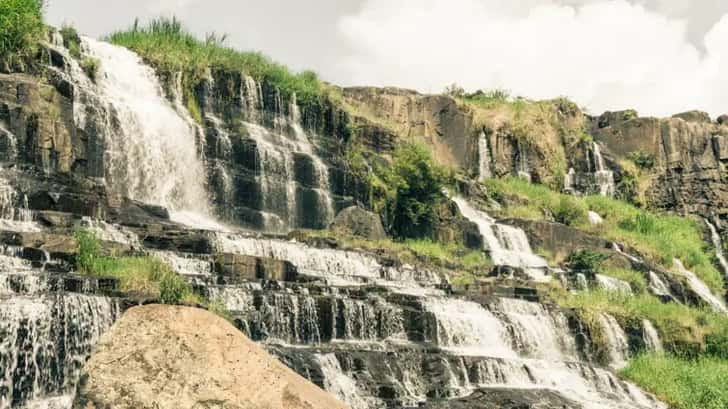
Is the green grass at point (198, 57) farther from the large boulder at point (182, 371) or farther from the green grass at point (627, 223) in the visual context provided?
the large boulder at point (182, 371)

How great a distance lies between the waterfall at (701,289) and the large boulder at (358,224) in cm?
1404

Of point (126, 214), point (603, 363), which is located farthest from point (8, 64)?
point (603, 363)

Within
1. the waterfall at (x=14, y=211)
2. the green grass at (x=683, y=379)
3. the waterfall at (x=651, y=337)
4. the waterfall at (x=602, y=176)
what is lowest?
the green grass at (x=683, y=379)

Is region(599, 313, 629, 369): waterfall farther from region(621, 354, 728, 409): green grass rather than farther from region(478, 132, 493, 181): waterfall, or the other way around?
region(478, 132, 493, 181): waterfall

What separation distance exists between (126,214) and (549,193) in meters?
27.8

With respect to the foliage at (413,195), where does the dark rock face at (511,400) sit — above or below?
below

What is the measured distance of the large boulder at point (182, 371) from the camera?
779cm

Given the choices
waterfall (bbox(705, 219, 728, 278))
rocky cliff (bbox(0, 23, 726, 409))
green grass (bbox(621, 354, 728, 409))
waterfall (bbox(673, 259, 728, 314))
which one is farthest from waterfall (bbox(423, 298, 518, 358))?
waterfall (bbox(705, 219, 728, 278))

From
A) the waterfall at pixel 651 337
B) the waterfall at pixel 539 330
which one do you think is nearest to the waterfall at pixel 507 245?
the waterfall at pixel 651 337

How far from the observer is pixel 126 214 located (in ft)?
78.5

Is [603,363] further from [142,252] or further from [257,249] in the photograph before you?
[142,252]

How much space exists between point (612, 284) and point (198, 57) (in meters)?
19.5

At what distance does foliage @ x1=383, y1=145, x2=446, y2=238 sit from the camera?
35562 mm

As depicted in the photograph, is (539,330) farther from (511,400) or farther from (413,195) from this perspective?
(413,195)
